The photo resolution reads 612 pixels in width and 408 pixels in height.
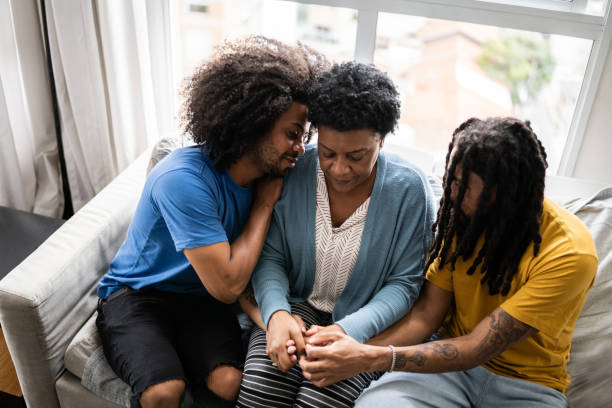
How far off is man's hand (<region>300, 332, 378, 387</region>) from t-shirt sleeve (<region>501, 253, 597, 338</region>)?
331mm

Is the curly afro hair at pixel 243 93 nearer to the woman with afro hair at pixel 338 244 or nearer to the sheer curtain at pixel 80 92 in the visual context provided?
the woman with afro hair at pixel 338 244

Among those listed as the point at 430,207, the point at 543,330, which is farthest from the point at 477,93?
the point at 543,330

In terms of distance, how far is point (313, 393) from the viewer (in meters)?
1.35

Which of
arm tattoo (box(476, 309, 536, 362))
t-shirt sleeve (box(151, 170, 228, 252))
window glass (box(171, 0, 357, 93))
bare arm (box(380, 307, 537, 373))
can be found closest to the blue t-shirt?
t-shirt sleeve (box(151, 170, 228, 252))

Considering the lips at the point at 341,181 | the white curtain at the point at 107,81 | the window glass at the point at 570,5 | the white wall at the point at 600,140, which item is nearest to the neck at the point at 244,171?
the lips at the point at 341,181

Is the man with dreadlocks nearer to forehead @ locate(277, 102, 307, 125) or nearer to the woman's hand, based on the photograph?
the woman's hand

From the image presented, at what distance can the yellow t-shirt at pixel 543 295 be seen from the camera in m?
1.18

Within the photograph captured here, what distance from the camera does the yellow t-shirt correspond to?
118 centimetres

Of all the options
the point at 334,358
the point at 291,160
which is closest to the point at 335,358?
the point at 334,358

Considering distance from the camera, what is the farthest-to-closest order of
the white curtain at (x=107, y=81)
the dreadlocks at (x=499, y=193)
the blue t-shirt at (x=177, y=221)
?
the white curtain at (x=107, y=81), the blue t-shirt at (x=177, y=221), the dreadlocks at (x=499, y=193)

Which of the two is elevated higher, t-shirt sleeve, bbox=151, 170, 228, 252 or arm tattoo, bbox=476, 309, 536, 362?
t-shirt sleeve, bbox=151, 170, 228, 252

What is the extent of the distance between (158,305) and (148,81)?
1.05m

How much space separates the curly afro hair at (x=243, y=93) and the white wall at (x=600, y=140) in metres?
1.13

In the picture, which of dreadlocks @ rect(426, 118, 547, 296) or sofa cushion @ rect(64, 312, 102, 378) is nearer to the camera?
dreadlocks @ rect(426, 118, 547, 296)
